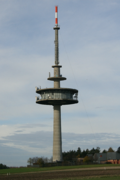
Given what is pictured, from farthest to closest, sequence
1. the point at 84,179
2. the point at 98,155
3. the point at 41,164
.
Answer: the point at 98,155 < the point at 41,164 < the point at 84,179

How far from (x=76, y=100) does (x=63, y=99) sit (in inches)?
243

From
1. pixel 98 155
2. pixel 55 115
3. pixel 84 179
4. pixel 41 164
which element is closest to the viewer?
pixel 84 179

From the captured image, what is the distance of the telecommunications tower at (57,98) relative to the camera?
97562 mm

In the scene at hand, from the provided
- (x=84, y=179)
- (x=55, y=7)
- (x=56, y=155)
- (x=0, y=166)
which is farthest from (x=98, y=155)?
(x=84, y=179)

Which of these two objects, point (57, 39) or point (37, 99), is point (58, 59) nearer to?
point (57, 39)

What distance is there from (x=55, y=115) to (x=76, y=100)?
27.0ft

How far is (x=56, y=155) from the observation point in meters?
97.5

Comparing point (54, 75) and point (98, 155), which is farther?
point (98, 155)

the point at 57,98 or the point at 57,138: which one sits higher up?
the point at 57,98

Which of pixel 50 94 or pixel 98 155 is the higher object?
pixel 50 94

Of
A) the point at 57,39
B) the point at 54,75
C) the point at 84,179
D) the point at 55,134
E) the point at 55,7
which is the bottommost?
the point at 84,179

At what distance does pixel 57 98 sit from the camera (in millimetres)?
97500

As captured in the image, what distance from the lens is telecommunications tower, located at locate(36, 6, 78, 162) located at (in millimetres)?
97562

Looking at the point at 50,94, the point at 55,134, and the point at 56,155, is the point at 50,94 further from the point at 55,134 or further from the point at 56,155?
the point at 56,155
